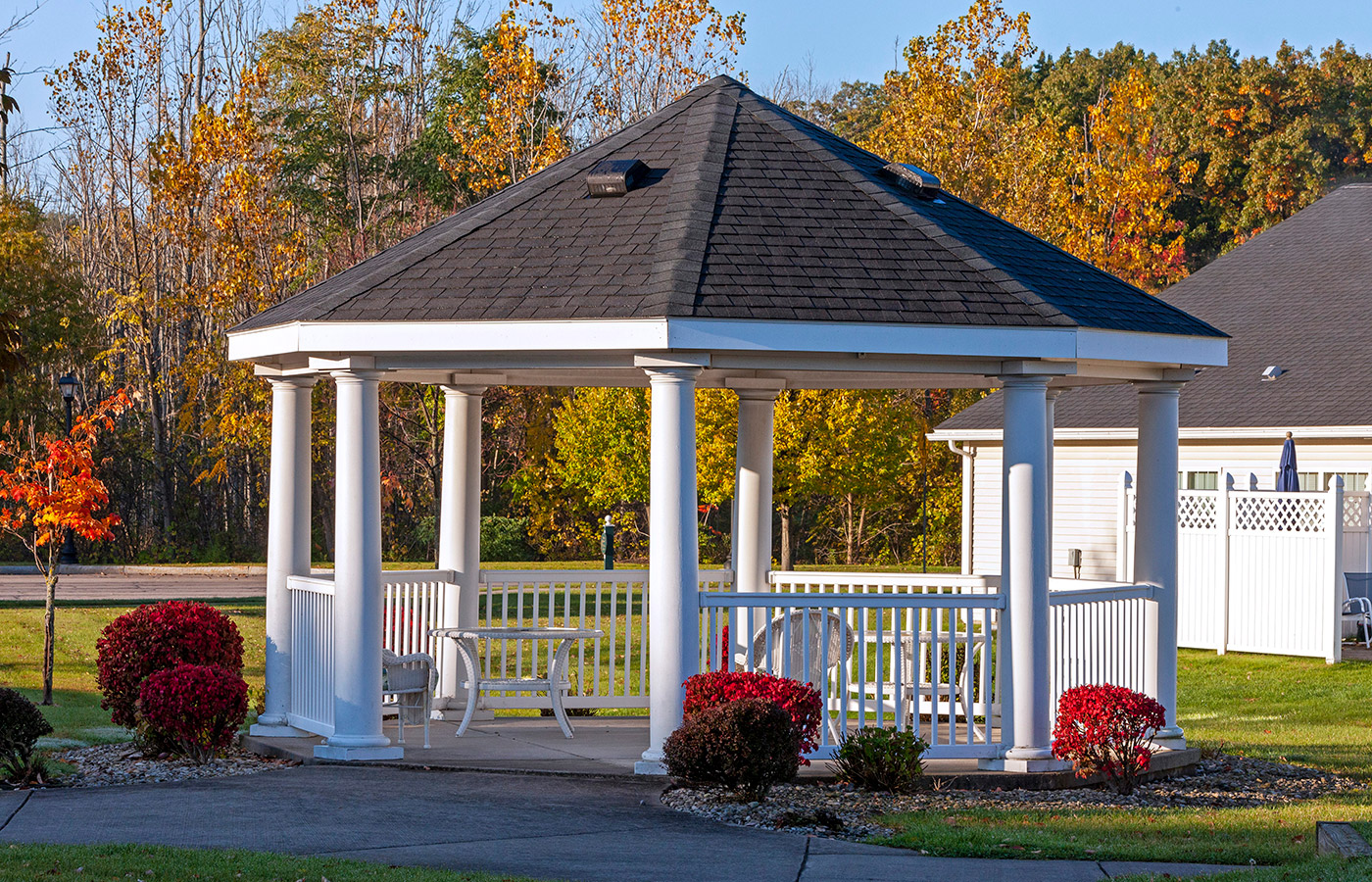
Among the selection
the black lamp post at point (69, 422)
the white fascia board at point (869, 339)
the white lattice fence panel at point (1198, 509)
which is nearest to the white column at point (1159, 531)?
the white fascia board at point (869, 339)

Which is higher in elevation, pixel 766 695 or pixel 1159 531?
pixel 1159 531

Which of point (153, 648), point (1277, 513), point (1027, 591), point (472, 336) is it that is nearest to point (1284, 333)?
point (1277, 513)

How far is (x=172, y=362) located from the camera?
121 feet

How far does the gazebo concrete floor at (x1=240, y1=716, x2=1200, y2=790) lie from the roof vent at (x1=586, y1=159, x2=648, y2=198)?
403 cm

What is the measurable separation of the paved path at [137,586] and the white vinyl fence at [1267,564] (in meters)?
15.7

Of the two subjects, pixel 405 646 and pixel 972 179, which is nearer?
pixel 405 646

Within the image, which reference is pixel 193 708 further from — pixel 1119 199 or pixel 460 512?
pixel 1119 199

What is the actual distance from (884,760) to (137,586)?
22.6m

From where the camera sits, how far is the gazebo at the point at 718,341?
9555 millimetres

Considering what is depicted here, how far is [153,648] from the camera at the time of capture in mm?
11086

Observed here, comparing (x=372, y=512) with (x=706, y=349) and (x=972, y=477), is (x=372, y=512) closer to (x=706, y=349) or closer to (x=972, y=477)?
(x=706, y=349)

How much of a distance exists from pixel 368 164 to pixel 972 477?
60.8 feet

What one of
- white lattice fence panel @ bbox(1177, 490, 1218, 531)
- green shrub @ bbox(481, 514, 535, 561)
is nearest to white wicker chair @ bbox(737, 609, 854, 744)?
white lattice fence panel @ bbox(1177, 490, 1218, 531)

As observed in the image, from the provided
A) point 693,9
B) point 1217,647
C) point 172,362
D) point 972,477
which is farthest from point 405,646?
point 172,362
